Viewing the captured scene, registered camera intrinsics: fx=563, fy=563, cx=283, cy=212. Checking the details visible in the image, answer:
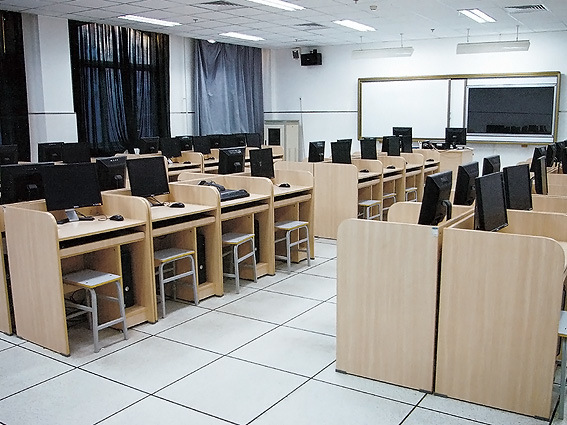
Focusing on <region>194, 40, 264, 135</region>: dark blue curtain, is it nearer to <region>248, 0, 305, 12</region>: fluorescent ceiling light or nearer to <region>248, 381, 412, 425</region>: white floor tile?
<region>248, 0, 305, 12</region>: fluorescent ceiling light

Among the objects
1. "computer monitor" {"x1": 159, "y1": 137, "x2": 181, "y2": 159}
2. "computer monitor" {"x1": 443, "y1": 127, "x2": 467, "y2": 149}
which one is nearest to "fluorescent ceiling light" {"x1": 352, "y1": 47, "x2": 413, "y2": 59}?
"computer monitor" {"x1": 443, "y1": 127, "x2": 467, "y2": 149}

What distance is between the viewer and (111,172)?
4.84 meters

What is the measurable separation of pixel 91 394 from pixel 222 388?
2.43 ft

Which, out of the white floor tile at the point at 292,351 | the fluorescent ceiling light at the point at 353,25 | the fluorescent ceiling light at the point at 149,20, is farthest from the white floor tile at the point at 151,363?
the fluorescent ceiling light at the point at 353,25

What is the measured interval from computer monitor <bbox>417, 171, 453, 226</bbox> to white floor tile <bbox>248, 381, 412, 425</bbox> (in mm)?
1020

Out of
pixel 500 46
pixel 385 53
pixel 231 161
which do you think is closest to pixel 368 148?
pixel 231 161

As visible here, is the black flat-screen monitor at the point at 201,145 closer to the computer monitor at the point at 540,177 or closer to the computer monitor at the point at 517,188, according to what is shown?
the computer monitor at the point at 540,177

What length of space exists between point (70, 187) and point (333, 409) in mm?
2542

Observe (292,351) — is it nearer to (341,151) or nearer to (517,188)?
(517,188)

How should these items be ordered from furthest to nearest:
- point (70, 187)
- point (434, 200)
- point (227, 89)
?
1. point (227, 89)
2. point (70, 187)
3. point (434, 200)

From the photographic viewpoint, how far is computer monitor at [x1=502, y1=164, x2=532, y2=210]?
12.6ft

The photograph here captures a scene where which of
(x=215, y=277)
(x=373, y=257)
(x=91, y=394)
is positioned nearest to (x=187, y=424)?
(x=91, y=394)

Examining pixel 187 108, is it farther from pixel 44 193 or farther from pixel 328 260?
pixel 44 193

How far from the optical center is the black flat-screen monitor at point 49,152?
7.94 meters
